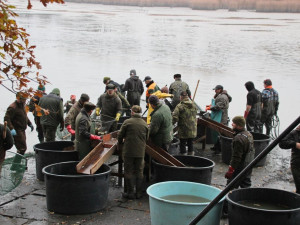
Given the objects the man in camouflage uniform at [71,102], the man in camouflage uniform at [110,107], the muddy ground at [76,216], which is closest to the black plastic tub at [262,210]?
the muddy ground at [76,216]

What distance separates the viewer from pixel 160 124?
1114cm

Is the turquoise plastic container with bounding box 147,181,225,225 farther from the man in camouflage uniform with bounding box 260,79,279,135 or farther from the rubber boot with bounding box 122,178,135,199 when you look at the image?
the man in camouflage uniform with bounding box 260,79,279,135

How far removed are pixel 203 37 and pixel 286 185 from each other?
45.0m

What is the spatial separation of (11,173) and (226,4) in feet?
376

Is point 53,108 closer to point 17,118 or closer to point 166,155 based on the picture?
point 17,118

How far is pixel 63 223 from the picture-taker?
9.12 metres

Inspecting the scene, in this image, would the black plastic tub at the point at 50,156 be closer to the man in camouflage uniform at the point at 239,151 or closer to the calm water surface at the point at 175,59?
the man in camouflage uniform at the point at 239,151

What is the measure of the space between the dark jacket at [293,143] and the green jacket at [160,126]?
8.11 ft

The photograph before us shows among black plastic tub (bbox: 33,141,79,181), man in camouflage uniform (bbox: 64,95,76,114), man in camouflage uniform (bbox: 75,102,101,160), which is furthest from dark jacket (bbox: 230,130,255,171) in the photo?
man in camouflage uniform (bbox: 64,95,76,114)

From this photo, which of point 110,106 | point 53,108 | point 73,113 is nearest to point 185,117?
point 110,106

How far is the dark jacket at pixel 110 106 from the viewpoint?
44.4ft

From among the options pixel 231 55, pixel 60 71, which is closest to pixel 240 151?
pixel 60 71

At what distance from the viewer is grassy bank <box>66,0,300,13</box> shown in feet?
353

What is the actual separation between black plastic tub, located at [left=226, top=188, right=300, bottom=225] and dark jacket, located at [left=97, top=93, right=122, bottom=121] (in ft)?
17.9
